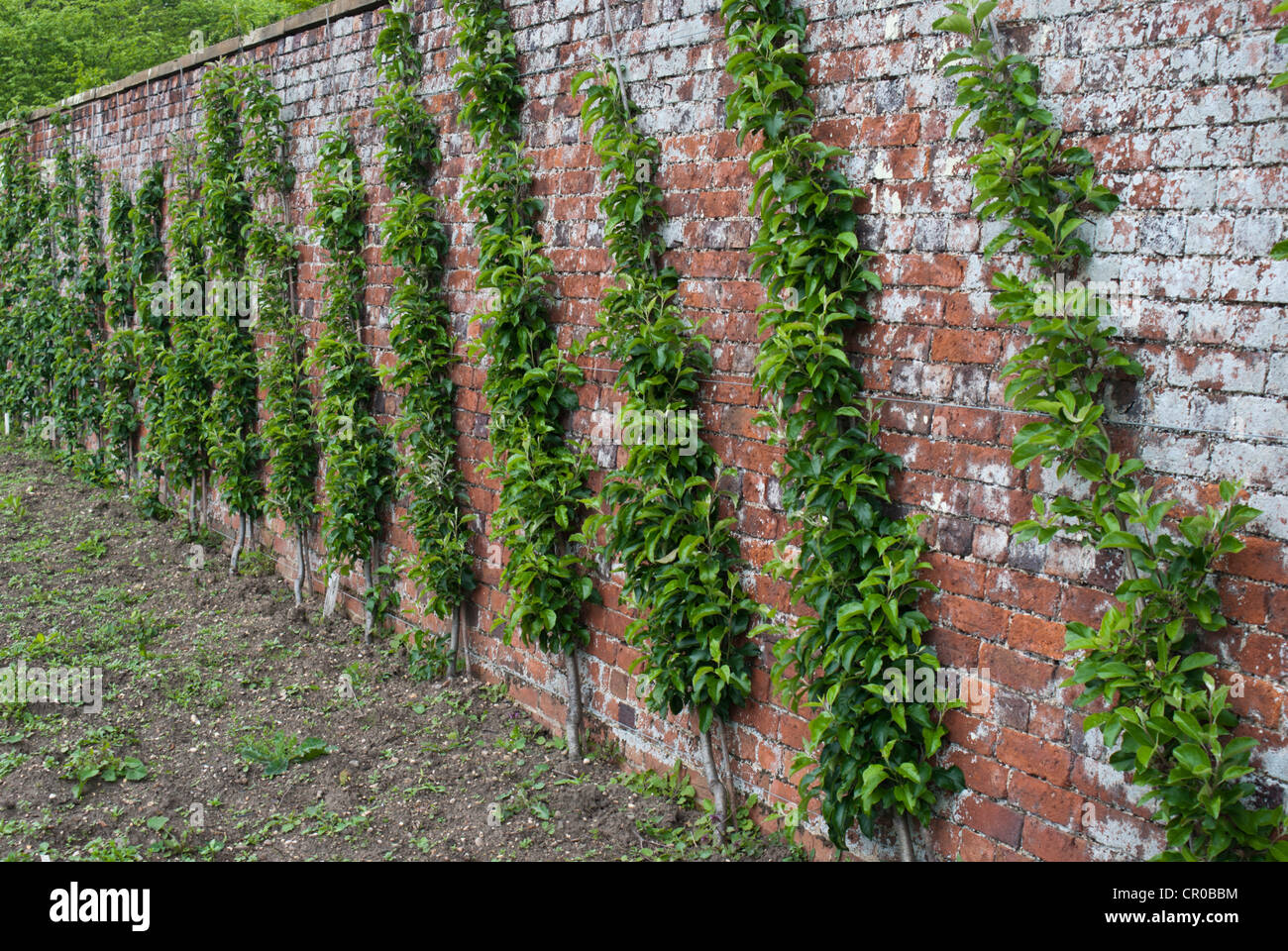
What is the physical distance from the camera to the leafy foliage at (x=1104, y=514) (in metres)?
2.10

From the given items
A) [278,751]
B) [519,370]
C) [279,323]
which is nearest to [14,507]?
[279,323]

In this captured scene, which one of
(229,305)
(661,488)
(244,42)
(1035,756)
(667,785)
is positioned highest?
(244,42)

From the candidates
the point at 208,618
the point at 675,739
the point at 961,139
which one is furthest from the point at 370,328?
the point at 961,139

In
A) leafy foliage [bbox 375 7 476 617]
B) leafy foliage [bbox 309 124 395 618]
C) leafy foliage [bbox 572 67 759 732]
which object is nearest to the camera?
leafy foliage [bbox 572 67 759 732]

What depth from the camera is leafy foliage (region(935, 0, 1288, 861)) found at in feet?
6.88

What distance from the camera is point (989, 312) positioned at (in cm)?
254

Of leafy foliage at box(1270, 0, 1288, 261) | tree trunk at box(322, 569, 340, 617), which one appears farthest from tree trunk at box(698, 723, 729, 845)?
tree trunk at box(322, 569, 340, 617)

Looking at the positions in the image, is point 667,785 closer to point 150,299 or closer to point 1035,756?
point 1035,756

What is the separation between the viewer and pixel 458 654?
4762mm

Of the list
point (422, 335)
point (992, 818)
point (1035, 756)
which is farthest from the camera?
point (422, 335)

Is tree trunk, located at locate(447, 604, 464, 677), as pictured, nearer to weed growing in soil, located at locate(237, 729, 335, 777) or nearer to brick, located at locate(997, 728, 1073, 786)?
weed growing in soil, located at locate(237, 729, 335, 777)

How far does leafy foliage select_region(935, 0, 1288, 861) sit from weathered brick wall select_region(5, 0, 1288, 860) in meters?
0.07

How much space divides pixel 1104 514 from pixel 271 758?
3.41 meters

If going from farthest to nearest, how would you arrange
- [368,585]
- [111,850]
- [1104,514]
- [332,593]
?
[332,593] → [368,585] → [111,850] → [1104,514]
